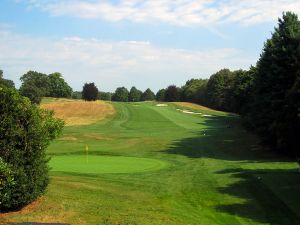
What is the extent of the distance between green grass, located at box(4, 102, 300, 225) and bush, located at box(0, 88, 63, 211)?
64 cm

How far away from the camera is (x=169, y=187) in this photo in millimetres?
22578

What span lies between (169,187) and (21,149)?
28.5ft

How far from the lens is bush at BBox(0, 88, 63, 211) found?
15.7m

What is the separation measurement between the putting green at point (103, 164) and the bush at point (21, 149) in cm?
847

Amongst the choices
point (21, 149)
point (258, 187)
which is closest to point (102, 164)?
point (258, 187)

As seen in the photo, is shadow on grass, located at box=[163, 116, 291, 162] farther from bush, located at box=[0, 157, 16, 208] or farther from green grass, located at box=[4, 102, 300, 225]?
bush, located at box=[0, 157, 16, 208]

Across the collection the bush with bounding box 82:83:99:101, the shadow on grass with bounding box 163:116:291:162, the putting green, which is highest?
the bush with bounding box 82:83:99:101

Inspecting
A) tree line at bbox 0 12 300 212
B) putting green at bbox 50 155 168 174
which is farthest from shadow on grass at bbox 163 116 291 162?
putting green at bbox 50 155 168 174

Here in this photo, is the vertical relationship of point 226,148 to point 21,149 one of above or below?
below

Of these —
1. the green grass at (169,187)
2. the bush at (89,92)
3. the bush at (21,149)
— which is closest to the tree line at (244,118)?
the bush at (21,149)

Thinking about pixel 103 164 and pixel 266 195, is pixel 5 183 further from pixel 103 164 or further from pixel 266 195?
pixel 103 164

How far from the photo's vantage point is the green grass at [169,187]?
16719 millimetres

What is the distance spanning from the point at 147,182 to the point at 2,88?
32.4 ft

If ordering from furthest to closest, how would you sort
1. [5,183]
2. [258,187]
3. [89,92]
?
[89,92] → [258,187] → [5,183]
